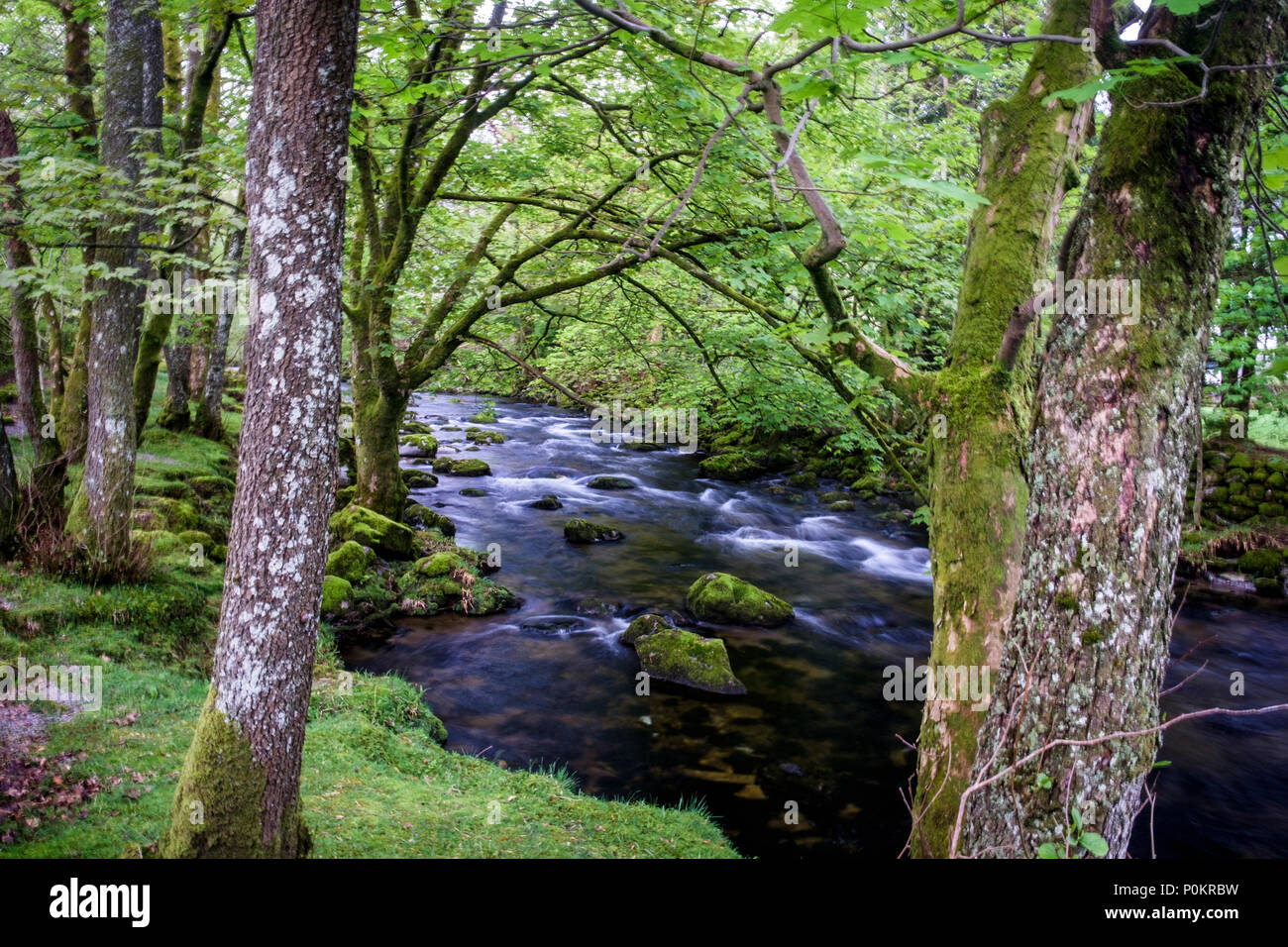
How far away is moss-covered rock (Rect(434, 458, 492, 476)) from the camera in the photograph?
2088cm

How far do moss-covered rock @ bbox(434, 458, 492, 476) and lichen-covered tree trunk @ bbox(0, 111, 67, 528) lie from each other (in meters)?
11.1

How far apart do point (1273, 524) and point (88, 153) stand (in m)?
21.4

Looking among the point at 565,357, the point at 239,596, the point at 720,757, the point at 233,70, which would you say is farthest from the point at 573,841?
the point at 233,70

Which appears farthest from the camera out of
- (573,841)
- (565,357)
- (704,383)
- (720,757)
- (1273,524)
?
(1273,524)

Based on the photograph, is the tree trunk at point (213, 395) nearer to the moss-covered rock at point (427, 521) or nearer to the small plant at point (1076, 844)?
the moss-covered rock at point (427, 521)

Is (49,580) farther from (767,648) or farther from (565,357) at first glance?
(767,648)

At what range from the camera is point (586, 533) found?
15.8 m

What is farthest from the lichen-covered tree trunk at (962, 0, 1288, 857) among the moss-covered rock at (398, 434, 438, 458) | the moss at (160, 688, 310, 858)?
the moss-covered rock at (398, 434, 438, 458)

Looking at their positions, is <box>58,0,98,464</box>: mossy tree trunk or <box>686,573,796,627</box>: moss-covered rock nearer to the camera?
<box>58,0,98,464</box>: mossy tree trunk

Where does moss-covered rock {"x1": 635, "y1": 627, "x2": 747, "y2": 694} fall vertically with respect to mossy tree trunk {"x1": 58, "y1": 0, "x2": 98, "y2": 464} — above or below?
below

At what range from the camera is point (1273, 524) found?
15.6m

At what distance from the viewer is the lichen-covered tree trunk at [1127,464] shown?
287 centimetres

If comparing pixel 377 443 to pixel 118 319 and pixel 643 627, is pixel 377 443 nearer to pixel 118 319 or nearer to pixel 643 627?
pixel 118 319

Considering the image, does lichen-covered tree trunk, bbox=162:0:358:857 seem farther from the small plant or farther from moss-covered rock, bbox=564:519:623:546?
moss-covered rock, bbox=564:519:623:546
